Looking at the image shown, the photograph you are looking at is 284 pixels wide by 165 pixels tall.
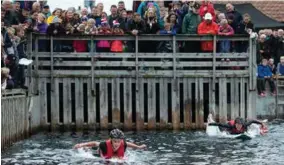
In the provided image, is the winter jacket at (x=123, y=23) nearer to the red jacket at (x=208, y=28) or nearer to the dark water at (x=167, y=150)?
the red jacket at (x=208, y=28)

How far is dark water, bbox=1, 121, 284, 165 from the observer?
23.0 meters

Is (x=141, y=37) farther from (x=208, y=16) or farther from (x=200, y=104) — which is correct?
(x=200, y=104)

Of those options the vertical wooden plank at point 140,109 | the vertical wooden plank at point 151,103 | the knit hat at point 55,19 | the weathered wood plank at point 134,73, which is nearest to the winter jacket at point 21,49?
the knit hat at point 55,19

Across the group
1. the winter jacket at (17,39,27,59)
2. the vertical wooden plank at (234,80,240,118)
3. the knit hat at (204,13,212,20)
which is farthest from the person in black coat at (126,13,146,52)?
the vertical wooden plank at (234,80,240,118)

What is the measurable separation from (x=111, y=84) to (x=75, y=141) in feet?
13.9

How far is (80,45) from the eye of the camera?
31.3 metres

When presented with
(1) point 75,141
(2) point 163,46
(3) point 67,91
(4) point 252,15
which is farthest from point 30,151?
(4) point 252,15

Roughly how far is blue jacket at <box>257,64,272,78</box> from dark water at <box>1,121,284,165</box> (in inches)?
195

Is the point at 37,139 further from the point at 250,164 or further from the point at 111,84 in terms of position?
the point at 250,164

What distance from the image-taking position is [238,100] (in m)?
31.6

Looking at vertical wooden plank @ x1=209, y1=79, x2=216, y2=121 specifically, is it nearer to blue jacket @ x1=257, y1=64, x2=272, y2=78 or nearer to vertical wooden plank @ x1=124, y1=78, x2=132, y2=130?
vertical wooden plank @ x1=124, y1=78, x2=132, y2=130

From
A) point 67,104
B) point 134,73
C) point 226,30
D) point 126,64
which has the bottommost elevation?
point 67,104

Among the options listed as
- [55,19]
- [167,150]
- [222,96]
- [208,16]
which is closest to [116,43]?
[55,19]

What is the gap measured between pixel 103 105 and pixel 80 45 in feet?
8.26
